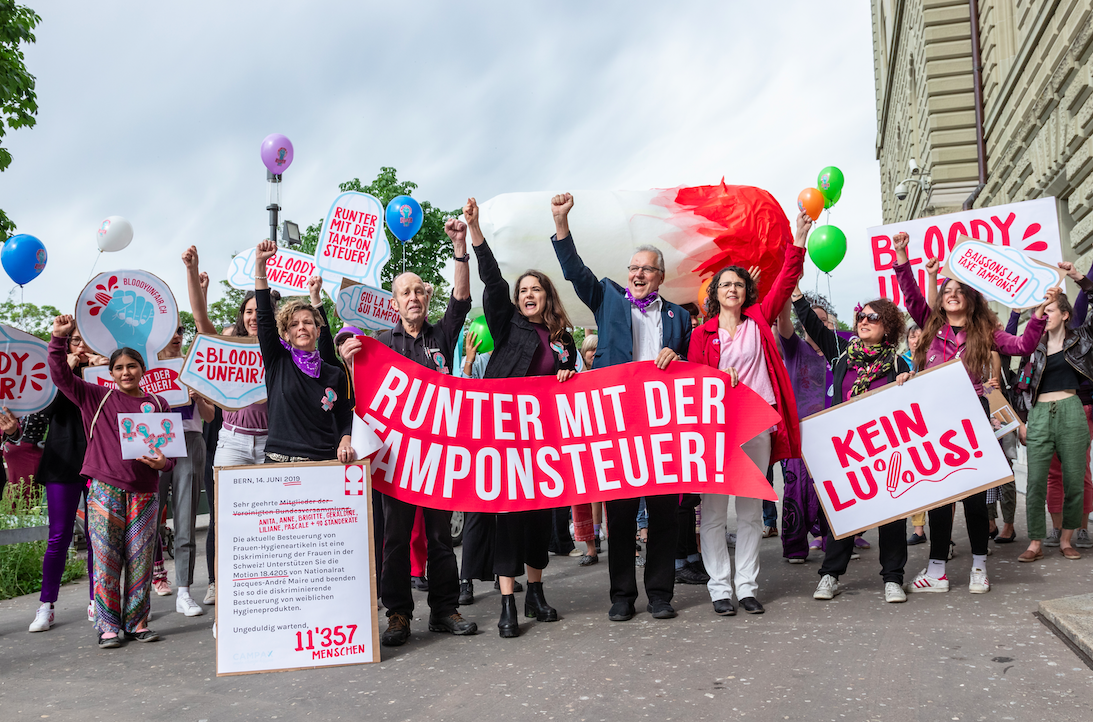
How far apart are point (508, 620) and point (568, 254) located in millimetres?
1975

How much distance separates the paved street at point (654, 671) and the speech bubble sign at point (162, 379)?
61.2 inches

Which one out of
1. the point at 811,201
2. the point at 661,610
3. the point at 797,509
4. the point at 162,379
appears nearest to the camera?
the point at 661,610

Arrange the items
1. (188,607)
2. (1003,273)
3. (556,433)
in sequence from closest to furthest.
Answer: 1. (556,433)
2. (188,607)
3. (1003,273)

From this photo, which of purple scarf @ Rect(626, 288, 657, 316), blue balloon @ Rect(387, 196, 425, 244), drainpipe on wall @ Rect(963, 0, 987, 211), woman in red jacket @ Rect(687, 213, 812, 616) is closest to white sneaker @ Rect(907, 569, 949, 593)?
woman in red jacket @ Rect(687, 213, 812, 616)

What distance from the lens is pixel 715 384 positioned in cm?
506

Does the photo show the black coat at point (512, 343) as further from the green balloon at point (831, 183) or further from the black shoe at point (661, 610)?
the green balloon at point (831, 183)

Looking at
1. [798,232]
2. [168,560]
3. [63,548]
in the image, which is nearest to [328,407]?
[63,548]

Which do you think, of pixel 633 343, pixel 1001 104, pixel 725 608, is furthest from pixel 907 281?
pixel 1001 104

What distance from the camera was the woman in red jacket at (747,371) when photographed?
202 inches

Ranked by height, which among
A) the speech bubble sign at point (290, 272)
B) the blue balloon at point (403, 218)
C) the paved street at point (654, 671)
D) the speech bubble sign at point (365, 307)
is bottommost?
the paved street at point (654, 671)

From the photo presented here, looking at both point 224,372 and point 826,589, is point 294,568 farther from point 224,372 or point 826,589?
point 826,589

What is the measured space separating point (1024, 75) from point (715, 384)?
9919 mm

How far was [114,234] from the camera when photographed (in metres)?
9.52

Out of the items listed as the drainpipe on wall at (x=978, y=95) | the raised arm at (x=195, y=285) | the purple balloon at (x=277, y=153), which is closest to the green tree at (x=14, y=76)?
the purple balloon at (x=277, y=153)
